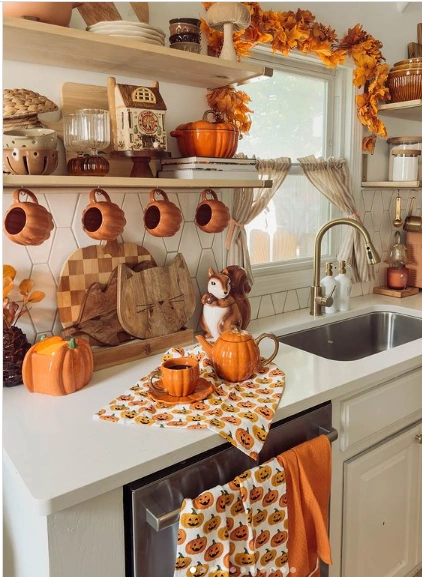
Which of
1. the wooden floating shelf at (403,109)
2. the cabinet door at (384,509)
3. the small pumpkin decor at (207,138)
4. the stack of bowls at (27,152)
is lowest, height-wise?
the cabinet door at (384,509)

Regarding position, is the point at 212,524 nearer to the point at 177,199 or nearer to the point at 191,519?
the point at 191,519

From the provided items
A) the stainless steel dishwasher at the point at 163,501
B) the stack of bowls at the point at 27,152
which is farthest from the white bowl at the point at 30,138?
the stainless steel dishwasher at the point at 163,501

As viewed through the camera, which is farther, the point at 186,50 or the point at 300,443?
the point at 186,50

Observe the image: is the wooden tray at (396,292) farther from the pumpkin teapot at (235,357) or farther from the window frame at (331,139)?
the pumpkin teapot at (235,357)

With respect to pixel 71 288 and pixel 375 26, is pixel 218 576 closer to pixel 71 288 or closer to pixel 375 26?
pixel 71 288

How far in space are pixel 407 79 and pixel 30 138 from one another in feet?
5.78

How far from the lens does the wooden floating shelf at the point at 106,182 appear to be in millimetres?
1279

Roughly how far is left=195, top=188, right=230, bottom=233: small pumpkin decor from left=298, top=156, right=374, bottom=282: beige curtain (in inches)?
23.0

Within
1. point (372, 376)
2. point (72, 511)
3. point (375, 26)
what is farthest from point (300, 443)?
point (375, 26)

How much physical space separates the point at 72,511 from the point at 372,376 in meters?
0.91

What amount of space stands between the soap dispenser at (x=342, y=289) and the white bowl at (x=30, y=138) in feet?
4.24

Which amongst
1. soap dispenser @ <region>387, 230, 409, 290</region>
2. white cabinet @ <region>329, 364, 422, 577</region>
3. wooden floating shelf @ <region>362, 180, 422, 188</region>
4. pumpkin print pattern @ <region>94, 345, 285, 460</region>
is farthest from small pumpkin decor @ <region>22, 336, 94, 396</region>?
soap dispenser @ <region>387, 230, 409, 290</region>

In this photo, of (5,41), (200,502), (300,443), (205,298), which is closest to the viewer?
(200,502)

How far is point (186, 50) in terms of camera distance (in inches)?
62.4
